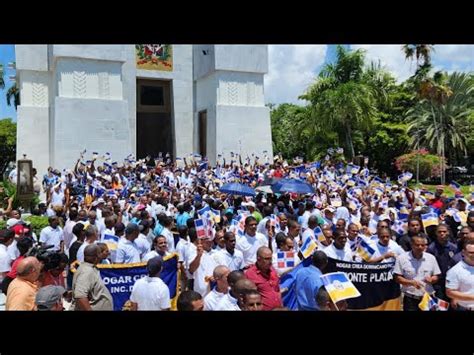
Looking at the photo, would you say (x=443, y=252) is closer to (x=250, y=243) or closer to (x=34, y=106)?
(x=250, y=243)

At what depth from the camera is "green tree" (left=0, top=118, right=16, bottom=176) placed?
47125 millimetres

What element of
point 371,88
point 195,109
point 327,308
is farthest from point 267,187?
point 371,88

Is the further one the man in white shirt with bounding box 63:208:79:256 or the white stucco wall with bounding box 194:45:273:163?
the white stucco wall with bounding box 194:45:273:163

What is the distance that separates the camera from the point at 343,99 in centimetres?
3231

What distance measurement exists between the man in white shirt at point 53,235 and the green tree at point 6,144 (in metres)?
41.8

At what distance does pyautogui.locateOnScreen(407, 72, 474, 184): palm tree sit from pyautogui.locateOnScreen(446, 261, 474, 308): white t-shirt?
34.1 meters

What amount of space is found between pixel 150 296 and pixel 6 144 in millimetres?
47361

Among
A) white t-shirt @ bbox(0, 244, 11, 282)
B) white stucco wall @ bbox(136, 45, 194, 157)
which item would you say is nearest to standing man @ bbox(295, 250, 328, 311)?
white t-shirt @ bbox(0, 244, 11, 282)

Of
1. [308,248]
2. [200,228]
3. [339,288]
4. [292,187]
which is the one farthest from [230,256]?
[292,187]

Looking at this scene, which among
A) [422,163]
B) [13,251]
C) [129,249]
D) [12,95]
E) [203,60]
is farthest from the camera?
[12,95]

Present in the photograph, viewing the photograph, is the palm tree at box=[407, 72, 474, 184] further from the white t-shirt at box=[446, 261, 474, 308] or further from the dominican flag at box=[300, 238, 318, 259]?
the white t-shirt at box=[446, 261, 474, 308]
